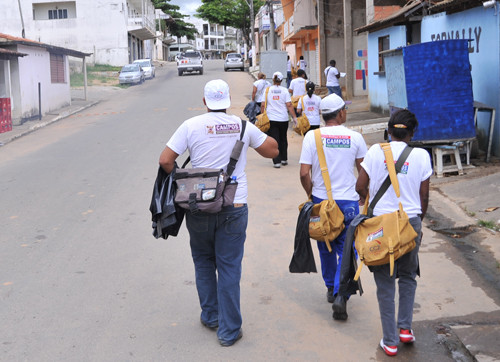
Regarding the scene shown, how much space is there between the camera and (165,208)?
4344 mm

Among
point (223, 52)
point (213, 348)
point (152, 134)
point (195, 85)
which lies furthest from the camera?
point (223, 52)

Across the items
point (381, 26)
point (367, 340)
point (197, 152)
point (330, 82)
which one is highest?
point (381, 26)

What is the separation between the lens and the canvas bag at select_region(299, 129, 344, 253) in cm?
477

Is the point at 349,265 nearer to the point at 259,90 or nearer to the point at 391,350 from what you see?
the point at 391,350

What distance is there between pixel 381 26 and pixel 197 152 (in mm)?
15143

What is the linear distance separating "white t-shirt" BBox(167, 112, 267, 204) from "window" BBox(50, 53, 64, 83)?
23.6m

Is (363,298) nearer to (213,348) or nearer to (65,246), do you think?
(213,348)

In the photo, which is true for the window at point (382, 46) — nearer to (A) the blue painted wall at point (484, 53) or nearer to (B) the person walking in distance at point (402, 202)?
(A) the blue painted wall at point (484, 53)

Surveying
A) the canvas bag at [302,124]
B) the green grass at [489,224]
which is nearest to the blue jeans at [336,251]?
the green grass at [489,224]

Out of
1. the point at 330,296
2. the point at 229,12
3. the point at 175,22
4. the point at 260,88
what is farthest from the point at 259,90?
the point at 175,22

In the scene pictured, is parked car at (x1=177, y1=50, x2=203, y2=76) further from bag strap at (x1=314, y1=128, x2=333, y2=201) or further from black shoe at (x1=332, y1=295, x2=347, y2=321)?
black shoe at (x1=332, y1=295, x2=347, y2=321)

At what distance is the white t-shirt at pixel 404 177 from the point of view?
4121 mm

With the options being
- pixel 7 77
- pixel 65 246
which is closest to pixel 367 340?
pixel 65 246

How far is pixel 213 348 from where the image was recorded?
4395 mm
